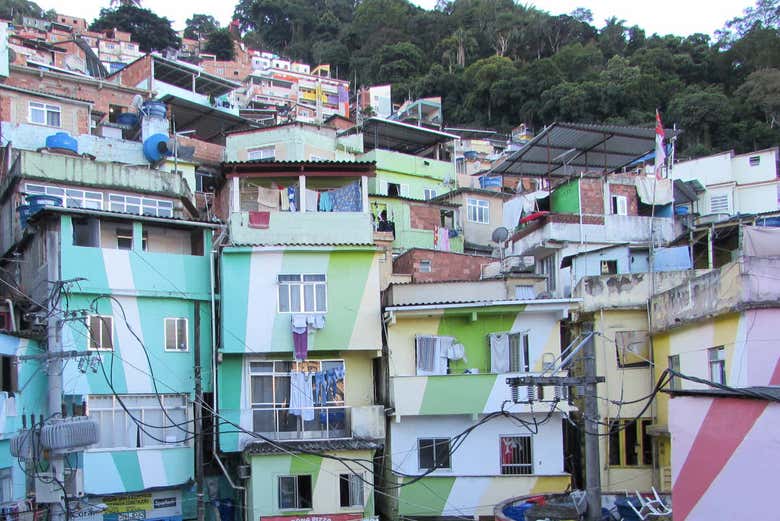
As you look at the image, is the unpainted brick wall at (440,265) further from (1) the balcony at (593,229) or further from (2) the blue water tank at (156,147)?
(2) the blue water tank at (156,147)

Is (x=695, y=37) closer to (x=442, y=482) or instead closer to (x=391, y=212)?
(x=391, y=212)

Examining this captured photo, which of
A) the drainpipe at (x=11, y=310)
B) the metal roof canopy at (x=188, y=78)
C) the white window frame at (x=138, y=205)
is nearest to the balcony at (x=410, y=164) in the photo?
the metal roof canopy at (x=188, y=78)

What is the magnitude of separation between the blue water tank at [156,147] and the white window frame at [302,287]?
13275mm

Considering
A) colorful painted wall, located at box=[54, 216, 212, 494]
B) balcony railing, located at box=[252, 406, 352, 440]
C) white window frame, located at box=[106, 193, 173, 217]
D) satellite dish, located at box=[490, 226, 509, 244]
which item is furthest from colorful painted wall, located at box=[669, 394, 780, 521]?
satellite dish, located at box=[490, 226, 509, 244]

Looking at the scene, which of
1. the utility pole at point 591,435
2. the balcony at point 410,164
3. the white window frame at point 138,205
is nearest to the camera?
the utility pole at point 591,435

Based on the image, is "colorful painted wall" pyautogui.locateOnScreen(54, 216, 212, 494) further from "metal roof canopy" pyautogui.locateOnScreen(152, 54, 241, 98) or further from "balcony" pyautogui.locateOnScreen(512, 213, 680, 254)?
"metal roof canopy" pyautogui.locateOnScreen(152, 54, 241, 98)

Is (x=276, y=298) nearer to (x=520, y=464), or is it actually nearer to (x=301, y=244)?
(x=301, y=244)

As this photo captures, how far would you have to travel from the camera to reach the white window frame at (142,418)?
23.9 metres

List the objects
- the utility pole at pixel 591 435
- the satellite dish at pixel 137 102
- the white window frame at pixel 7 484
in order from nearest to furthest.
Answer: the utility pole at pixel 591 435, the white window frame at pixel 7 484, the satellite dish at pixel 137 102

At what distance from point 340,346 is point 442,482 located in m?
4.99

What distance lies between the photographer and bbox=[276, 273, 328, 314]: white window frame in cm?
2583

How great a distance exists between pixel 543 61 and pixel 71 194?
55.2 metres

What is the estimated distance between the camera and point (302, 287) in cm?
2605

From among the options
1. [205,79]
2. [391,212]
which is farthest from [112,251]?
[205,79]
